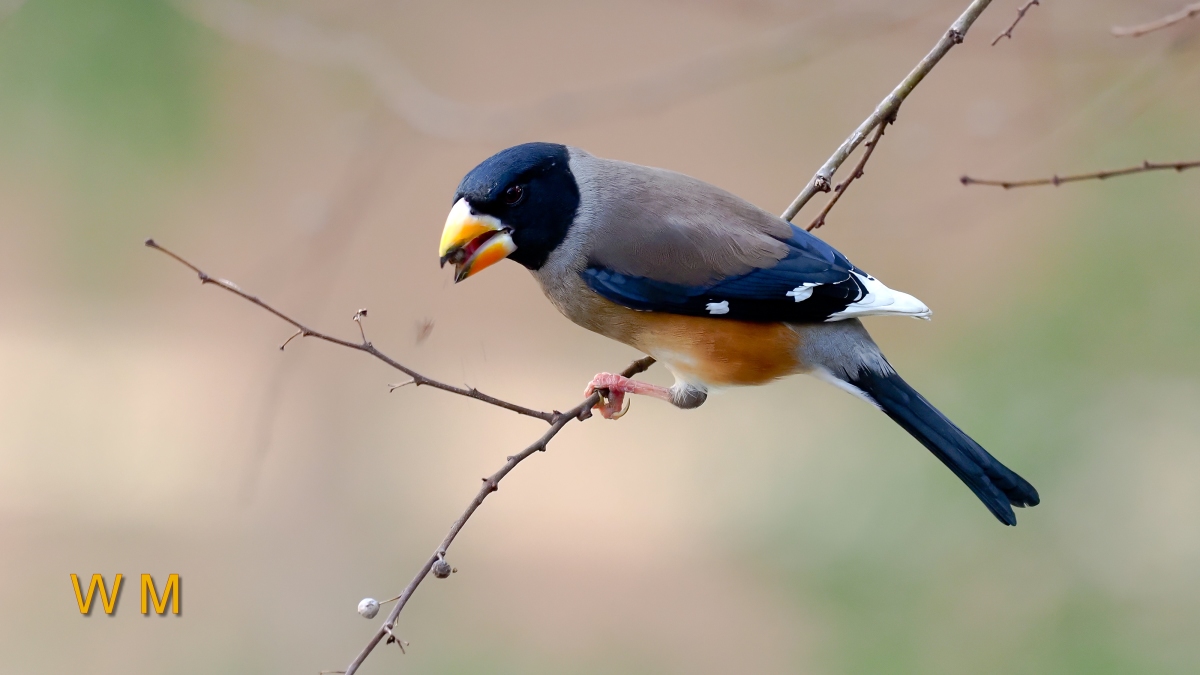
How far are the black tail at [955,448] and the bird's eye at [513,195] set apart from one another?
941 mm

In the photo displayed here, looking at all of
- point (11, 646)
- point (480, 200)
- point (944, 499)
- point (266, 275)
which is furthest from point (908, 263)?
point (11, 646)

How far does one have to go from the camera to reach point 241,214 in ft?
21.6

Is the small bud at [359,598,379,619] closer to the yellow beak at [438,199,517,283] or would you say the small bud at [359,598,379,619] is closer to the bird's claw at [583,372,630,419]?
the yellow beak at [438,199,517,283]

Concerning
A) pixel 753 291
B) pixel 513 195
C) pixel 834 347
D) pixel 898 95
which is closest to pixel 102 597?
pixel 513 195

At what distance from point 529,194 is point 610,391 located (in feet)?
1.96

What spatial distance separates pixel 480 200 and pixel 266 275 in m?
3.84

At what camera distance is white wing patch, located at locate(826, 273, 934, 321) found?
2480 millimetres

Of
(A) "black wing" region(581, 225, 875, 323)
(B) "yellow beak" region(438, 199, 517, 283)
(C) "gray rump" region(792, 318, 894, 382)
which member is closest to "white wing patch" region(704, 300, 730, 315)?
(A) "black wing" region(581, 225, 875, 323)

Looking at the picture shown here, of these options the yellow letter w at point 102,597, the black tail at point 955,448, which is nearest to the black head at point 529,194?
the black tail at point 955,448

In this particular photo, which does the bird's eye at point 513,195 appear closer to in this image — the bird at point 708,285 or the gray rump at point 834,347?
the bird at point 708,285

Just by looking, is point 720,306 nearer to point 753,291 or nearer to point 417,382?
point 753,291

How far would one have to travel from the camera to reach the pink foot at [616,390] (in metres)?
2.75

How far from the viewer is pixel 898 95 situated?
7.64 feet

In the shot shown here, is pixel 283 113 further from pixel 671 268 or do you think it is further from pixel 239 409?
pixel 671 268
